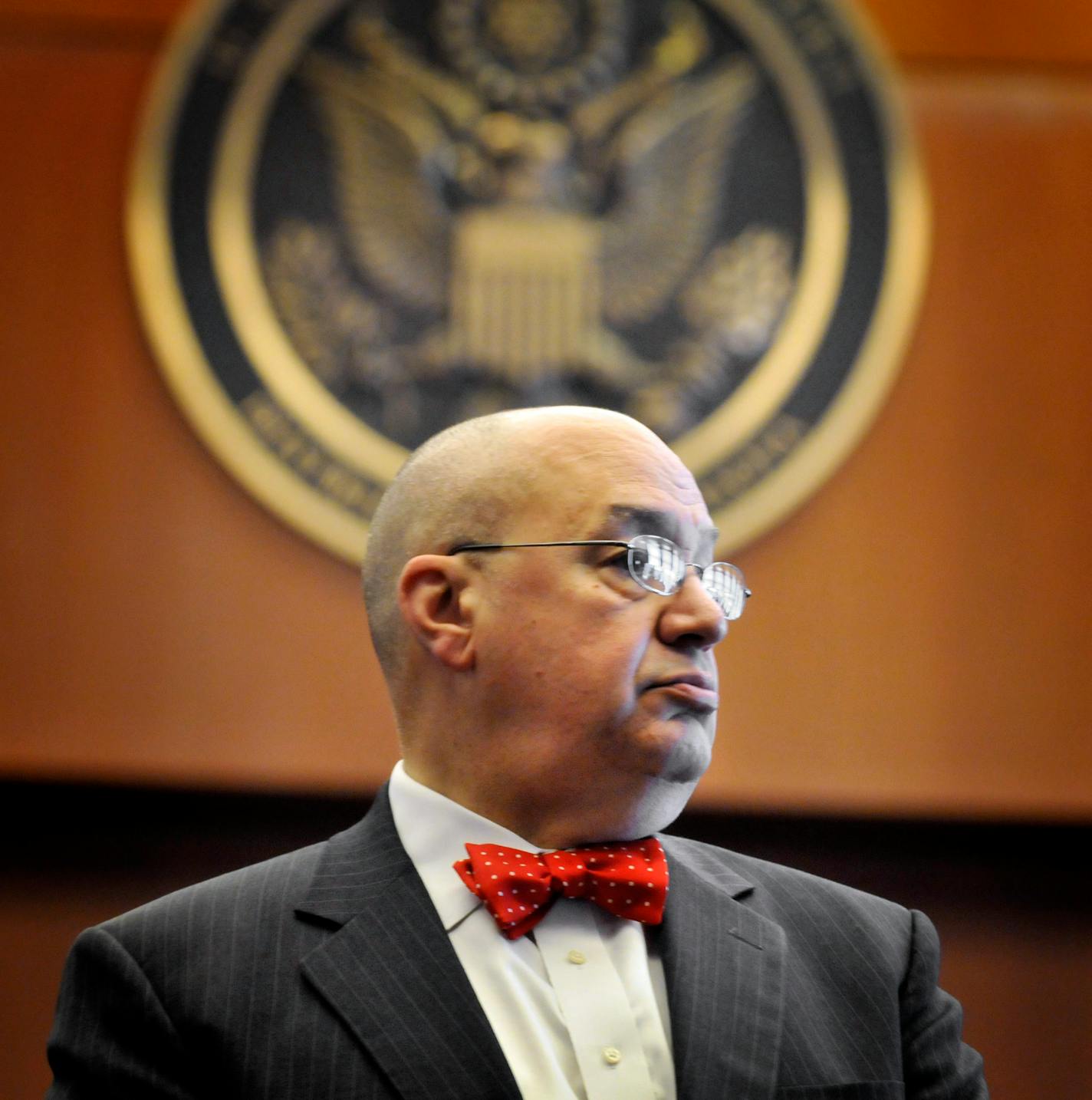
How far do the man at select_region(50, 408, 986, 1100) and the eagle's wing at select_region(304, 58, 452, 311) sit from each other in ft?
5.74

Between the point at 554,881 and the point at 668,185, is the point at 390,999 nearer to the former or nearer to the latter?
the point at 554,881

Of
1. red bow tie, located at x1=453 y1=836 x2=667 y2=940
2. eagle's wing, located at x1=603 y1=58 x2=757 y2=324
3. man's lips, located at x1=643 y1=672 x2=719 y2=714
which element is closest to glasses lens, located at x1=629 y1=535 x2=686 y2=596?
man's lips, located at x1=643 y1=672 x2=719 y2=714

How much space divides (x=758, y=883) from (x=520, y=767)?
1.26ft

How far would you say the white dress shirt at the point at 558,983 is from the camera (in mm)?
1621

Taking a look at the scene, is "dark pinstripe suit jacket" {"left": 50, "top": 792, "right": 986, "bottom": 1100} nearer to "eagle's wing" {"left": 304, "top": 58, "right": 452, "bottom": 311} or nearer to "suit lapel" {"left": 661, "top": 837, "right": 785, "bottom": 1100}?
"suit lapel" {"left": 661, "top": 837, "right": 785, "bottom": 1100}

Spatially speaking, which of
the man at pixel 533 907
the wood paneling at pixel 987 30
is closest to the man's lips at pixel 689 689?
the man at pixel 533 907

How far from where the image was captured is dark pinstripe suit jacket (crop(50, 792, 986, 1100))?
5.26 feet

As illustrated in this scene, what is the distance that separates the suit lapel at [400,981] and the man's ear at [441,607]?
23 centimetres

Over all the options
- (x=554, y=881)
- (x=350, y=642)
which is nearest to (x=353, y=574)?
(x=350, y=642)

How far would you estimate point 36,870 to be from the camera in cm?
347

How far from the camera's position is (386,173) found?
3631 mm

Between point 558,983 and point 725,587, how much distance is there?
52cm

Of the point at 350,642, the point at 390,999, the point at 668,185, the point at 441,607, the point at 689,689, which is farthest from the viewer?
the point at 668,185

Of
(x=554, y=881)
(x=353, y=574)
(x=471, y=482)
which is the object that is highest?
(x=471, y=482)
